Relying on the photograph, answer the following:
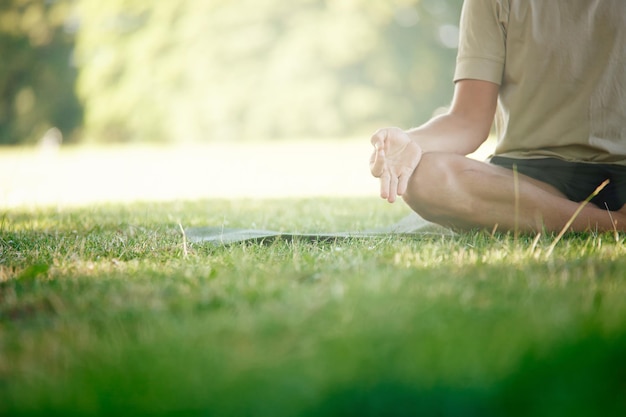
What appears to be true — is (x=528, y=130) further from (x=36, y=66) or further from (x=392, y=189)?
(x=36, y=66)

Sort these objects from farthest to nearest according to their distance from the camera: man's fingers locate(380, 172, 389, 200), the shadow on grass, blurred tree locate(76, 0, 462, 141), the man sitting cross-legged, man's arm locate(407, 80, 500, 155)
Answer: blurred tree locate(76, 0, 462, 141) < man's arm locate(407, 80, 500, 155) < the man sitting cross-legged < man's fingers locate(380, 172, 389, 200) < the shadow on grass

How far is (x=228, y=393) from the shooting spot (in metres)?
1.00

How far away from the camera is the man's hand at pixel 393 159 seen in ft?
7.43

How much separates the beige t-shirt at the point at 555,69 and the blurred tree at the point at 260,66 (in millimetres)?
19288

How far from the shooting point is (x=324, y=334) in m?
1.19

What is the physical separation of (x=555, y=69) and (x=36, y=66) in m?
26.6

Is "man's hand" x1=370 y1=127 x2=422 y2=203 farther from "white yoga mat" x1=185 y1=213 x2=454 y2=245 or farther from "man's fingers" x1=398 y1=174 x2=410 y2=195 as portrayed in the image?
"white yoga mat" x1=185 y1=213 x2=454 y2=245

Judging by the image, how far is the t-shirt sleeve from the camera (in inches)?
102

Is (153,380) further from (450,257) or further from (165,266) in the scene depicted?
(450,257)

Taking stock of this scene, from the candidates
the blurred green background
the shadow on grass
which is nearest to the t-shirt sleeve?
the shadow on grass

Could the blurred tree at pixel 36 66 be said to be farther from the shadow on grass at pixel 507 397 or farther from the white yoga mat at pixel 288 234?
the shadow on grass at pixel 507 397

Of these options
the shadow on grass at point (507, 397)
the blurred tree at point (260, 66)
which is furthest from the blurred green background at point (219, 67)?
the shadow on grass at point (507, 397)

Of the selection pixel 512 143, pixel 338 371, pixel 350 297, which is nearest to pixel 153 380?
pixel 338 371

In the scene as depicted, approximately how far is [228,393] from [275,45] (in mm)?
23118
